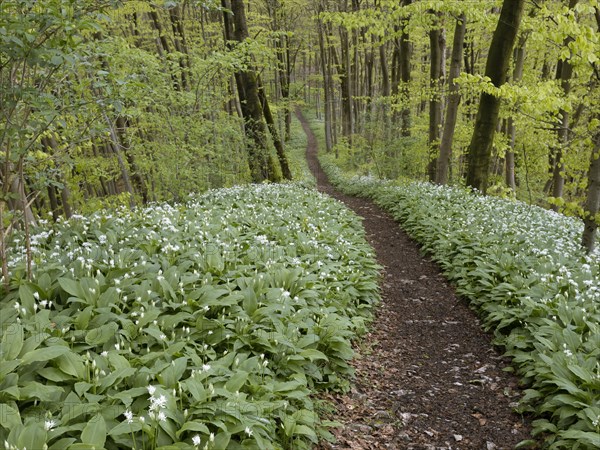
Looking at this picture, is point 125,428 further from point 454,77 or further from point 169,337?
point 454,77

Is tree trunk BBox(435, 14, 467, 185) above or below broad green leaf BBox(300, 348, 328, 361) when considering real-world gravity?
above

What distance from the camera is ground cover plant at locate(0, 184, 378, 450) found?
307 centimetres

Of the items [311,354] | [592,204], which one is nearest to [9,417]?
[311,354]

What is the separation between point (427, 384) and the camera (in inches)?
215

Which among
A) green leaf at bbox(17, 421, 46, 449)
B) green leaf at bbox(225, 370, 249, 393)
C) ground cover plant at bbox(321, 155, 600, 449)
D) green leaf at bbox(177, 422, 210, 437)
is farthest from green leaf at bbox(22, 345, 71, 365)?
ground cover plant at bbox(321, 155, 600, 449)

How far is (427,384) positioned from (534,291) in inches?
91.4

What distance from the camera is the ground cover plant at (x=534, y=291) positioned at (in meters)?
4.11

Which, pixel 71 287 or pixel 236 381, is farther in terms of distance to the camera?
pixel 71 287

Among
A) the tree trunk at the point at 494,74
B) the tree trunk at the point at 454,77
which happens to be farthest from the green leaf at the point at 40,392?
the tree trunk at the point at 454,77

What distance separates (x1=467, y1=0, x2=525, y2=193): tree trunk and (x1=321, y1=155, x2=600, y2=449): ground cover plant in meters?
1.31

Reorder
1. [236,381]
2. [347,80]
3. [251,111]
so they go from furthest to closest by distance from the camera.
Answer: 1. [347,80]
2. [251,111]
3. [236,381]

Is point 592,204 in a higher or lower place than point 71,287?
lower

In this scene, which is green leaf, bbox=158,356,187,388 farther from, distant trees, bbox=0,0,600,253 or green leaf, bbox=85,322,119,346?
distant trees, bbox=0,0,600,253

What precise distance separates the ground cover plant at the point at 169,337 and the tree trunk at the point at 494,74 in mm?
7081
